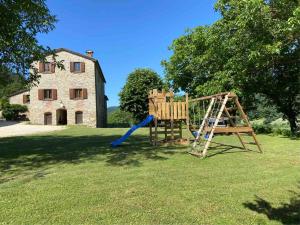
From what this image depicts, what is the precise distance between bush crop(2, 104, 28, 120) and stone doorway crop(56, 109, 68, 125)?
5.09m

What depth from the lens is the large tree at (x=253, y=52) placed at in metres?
14.4

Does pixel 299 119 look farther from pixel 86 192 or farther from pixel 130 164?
pixel 86 192

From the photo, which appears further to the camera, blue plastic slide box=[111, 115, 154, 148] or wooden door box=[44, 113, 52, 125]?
wooden door box=[44, 113, 52, 125]

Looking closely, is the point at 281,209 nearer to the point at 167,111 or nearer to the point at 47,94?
the point at 167,111

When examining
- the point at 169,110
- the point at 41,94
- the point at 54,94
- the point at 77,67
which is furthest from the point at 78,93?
the point at 169,110

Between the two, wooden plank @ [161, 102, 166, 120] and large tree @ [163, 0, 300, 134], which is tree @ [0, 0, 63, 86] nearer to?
wooden plank @ [161, 102, 166, 120]

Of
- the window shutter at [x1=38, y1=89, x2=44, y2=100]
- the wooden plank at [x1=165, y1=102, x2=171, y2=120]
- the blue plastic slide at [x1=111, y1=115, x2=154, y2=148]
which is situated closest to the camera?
the blue plastic slide at [x1=111, y1=115, x2=154, y2=148]

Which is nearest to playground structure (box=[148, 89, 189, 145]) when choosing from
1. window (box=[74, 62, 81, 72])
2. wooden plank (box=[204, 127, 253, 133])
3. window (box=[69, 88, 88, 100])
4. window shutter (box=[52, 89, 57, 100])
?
wooden plank (box=[204, 127, 253, 133])

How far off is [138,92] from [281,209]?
3666 cm

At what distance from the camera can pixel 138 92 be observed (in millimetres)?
41281

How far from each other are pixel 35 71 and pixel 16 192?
9377mm

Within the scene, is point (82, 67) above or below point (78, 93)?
Result: above

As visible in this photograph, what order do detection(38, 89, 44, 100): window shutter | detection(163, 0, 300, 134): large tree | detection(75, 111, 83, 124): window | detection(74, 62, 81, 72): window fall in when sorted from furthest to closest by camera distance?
detection(75, 111, 83, 124): window → detection(74, 62, 81, 72): window → detection(38, 89, 44, 100): window shutter → detection(163, 0, 300, 134): large tree

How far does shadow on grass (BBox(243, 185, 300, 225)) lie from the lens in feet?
15.2
